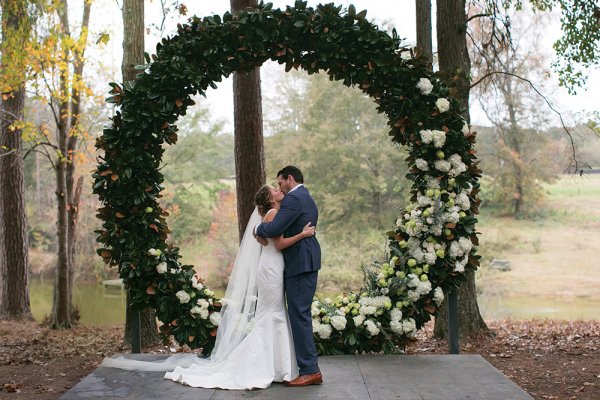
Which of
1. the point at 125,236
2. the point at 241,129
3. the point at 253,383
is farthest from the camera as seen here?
the point at 241,129

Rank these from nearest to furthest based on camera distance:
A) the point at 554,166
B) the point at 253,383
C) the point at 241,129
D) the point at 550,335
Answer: the point at 253,383 < the point at 241,129 < the point at 550,335 < the point at 554,166

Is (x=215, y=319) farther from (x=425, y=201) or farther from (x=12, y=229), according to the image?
(x=12, y=229)

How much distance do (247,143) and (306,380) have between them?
167 inches

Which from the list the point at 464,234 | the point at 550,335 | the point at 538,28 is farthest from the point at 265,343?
the point at 538,28

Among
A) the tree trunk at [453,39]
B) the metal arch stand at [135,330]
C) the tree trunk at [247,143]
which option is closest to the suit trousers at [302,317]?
the metal arch stand at [135,330]

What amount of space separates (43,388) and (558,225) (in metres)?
22.5

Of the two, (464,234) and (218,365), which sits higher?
(464,234)

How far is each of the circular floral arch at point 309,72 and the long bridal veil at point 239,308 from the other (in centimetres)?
35

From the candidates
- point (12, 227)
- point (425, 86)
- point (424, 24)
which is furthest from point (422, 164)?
point (12, 227)

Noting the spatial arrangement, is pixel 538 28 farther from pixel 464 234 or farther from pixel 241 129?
pixel 464 234

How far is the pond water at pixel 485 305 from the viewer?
1988cm

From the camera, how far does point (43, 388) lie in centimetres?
703

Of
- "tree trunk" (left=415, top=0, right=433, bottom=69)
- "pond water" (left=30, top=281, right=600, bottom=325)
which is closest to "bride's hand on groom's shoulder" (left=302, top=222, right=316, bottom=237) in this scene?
"tree trunk" (left=415, top=0, right=433, bottom=69)

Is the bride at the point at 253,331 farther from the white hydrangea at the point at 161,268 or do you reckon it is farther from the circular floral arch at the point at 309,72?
the white hydrangea at the point at 161,268
